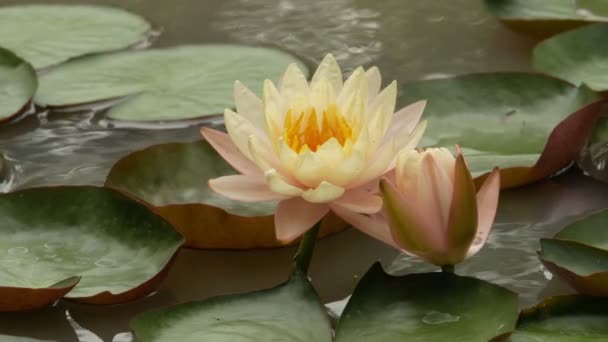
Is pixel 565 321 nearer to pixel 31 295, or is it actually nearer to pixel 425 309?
pixel 425 309

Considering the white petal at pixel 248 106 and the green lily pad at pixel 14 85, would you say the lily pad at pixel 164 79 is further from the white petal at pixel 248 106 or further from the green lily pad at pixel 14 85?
the white petal at pixel 248 106

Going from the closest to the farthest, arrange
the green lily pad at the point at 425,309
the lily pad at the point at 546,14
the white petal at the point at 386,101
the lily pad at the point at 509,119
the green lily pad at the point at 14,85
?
the green lily pad at the point at 425,309, the white petal at the point at 386,101, the lily pad at the point at 509,119, the green lily pad at the point at 14,85, the lily pad at the point at 546,14

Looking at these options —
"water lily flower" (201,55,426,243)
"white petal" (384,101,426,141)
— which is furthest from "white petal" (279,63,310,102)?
"white petal" (384,101,426,141)

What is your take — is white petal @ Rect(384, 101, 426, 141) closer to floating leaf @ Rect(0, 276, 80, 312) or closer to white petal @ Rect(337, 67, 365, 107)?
white petal @ Rect(337, 67, 365, 107)

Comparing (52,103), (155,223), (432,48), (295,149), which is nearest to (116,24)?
(52,103)

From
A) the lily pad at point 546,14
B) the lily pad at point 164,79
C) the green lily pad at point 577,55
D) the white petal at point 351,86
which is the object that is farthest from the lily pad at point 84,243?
the lily pad at point 546,14

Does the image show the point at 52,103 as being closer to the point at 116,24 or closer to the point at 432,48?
the point at 116,24

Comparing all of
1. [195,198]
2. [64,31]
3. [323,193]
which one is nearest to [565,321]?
[323,193]
